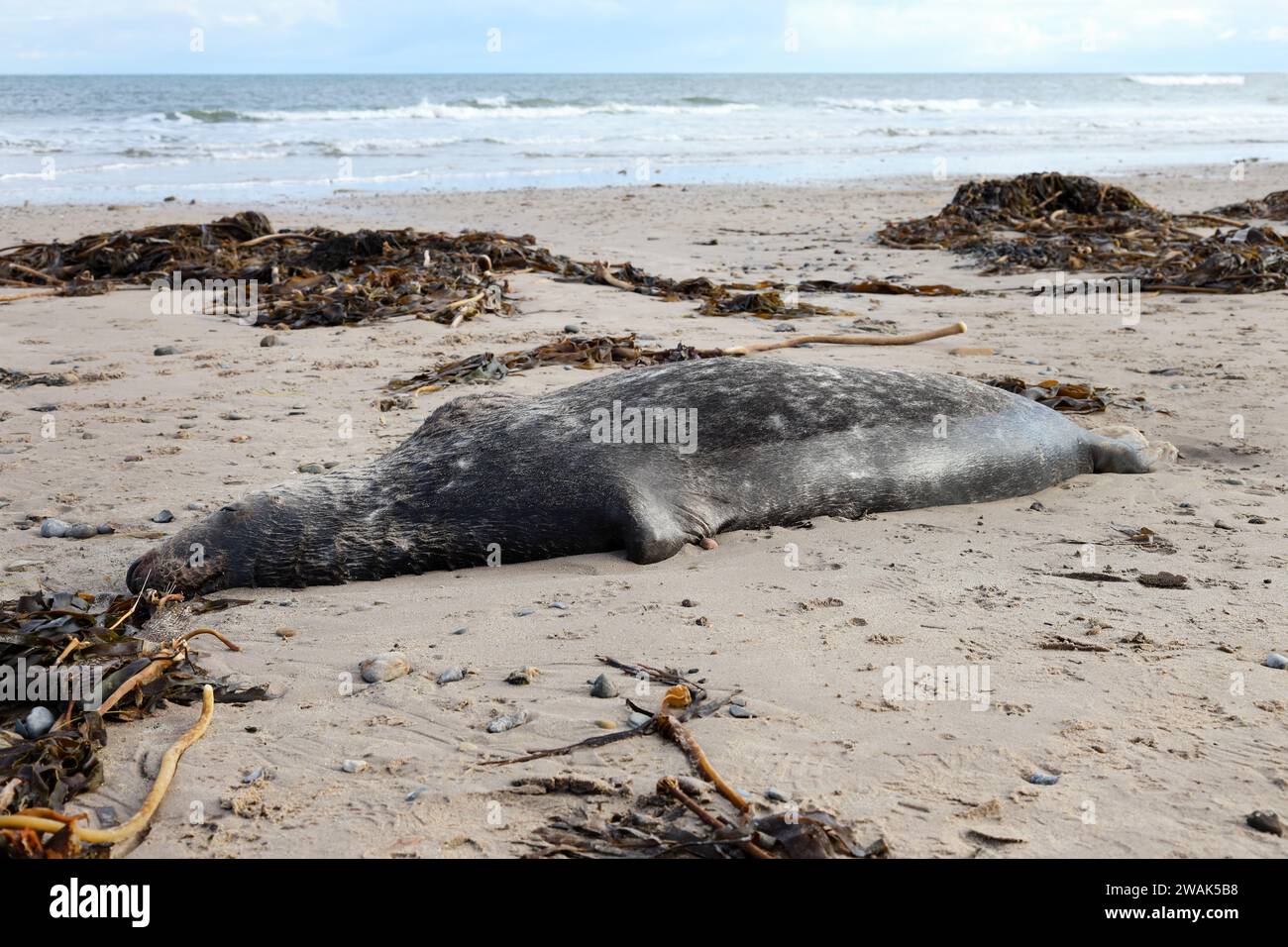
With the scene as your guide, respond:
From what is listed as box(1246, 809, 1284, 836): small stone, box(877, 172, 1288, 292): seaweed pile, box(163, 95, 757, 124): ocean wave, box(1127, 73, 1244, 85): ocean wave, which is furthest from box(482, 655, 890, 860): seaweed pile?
box(1127, 73, 1244, 85): ocean wave

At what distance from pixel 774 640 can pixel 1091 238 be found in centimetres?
1059

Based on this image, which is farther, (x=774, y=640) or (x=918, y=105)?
(x=918, y=105)

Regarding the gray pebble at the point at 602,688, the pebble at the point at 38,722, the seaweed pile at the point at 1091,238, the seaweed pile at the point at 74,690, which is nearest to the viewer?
the seaweed pile at the point at 74,690

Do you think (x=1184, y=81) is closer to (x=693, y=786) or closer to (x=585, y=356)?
(x=585, y=356)

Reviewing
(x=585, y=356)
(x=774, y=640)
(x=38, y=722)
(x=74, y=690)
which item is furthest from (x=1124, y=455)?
(x=38, y=722)

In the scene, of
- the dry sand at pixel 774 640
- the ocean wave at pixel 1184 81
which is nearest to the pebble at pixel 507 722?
the dry sand at pixel 774 640

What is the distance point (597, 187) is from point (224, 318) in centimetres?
1311

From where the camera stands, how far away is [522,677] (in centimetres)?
344

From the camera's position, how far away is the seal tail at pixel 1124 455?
18.1ft

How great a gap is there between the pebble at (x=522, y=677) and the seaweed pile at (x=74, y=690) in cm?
71

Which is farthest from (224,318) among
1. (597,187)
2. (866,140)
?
(866,140)

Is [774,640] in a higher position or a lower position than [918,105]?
lower

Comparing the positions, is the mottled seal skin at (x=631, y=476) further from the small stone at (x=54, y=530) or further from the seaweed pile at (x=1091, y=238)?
the seaweed pile at (x=1091, y=238)

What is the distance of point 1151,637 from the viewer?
3666mm
